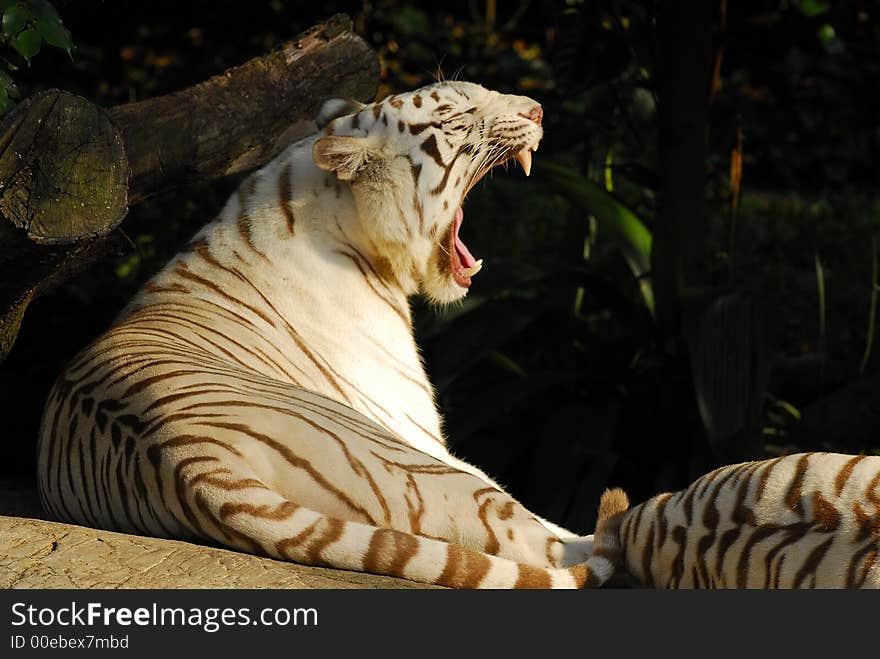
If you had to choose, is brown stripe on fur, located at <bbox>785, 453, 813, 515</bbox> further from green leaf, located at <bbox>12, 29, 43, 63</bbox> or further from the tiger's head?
green leaf, located at <bbox>12, 29, 43, 63</bbox>

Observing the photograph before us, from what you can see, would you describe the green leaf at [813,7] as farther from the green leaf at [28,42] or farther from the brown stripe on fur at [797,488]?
the green leaf at [28,42]

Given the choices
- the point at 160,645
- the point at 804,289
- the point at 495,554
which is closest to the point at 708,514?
the point at 495,554

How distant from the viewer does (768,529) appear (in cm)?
271

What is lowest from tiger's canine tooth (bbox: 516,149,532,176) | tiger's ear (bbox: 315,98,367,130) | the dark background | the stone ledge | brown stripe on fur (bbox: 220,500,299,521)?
the dark background

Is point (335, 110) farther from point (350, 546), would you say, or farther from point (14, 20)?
point (350, 546)

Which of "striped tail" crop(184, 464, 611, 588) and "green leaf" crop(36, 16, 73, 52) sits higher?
"green leaf" crop(36, 16, 73, 52)

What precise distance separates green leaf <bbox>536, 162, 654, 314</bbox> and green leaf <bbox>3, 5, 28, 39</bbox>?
8.35 feet

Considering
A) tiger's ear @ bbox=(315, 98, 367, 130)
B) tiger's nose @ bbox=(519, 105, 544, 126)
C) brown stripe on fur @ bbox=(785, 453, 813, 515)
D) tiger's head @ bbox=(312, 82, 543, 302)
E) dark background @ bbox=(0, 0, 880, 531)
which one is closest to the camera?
brown stripe on fur @ bbox=(785, 453, 813, 515)

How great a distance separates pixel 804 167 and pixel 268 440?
8.42 metres

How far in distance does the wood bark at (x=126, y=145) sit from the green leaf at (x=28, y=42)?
0.87 ft

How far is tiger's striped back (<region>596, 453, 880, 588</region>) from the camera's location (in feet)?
8.45

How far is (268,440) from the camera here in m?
2.88

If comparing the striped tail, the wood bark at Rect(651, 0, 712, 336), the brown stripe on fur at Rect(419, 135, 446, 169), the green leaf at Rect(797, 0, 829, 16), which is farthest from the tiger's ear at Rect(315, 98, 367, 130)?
the green leaf at Rect(797, 0, 829, 16)

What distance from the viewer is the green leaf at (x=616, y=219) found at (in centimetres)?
540
